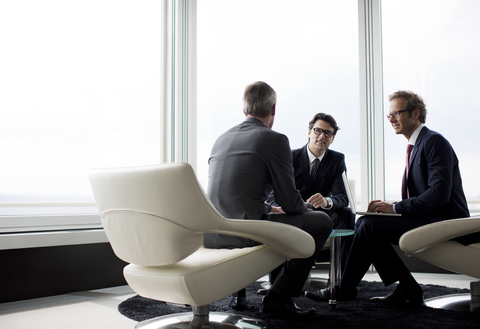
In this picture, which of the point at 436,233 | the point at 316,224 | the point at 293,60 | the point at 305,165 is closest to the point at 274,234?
the point at 316,224

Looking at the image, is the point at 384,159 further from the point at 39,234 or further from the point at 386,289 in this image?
the point at 39,234

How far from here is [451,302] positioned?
253cm

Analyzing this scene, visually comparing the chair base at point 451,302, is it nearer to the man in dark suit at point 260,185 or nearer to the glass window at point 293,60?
the man in dark suit at point 260,185

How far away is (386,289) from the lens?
10.3ft

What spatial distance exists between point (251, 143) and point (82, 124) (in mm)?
1892

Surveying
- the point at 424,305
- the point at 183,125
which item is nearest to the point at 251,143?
the point at 424,305

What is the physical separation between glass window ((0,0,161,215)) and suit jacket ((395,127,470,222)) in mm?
2248

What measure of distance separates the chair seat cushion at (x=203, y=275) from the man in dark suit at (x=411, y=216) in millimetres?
935

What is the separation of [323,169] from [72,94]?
2091mm

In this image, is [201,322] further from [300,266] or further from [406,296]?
[406,296]

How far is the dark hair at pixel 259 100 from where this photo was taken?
229cm

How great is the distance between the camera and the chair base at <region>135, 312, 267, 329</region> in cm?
195

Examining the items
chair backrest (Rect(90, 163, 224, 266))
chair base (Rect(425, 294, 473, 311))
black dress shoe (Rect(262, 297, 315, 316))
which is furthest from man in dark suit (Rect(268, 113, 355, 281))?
chair backrest (Rect(90, 163, 224, 266))

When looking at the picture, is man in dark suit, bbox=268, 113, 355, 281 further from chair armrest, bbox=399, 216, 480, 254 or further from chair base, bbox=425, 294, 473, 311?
chair armrest, bbox=399, 216, 480, 254
